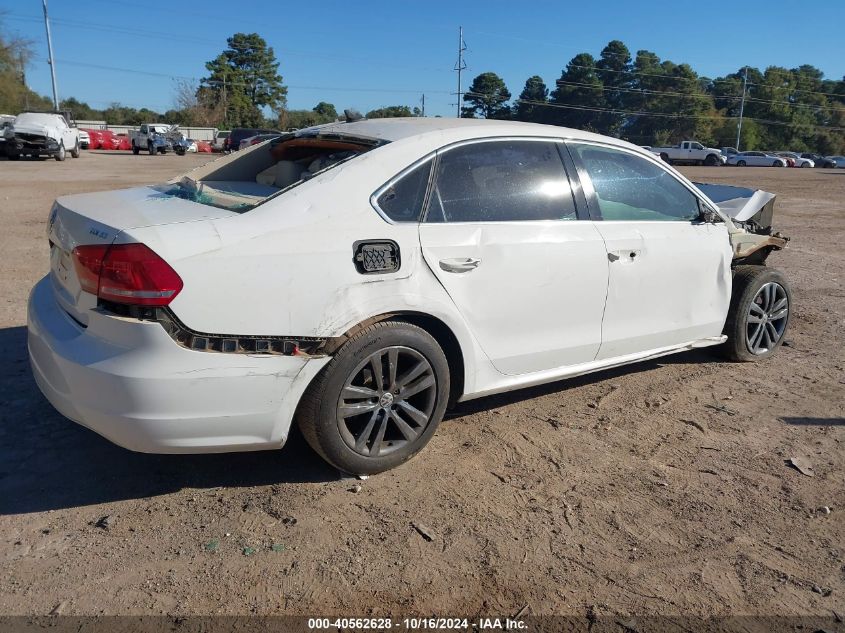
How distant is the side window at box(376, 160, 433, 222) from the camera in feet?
10.6

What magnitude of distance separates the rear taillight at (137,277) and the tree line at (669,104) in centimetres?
8792

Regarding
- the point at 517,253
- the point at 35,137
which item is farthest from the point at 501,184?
the point at 35,137

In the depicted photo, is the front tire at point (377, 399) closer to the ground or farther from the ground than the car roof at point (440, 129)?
closer to the ground

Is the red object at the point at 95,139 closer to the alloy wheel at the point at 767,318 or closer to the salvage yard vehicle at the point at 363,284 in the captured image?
the salvage yard vehicle at the point at 363,284

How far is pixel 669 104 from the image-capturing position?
93750mm

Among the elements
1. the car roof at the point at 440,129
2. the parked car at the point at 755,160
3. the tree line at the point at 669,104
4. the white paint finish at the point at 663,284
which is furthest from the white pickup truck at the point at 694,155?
the car roof at the point at 440,129

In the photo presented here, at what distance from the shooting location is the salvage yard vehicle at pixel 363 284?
2.74 metres

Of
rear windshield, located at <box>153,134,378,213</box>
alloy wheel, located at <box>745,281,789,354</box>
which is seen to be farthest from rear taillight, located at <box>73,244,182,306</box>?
alloy wheel, located at <box>745,281,789,354</box>

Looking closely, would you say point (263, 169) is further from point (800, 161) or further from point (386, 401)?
point (800, 161)

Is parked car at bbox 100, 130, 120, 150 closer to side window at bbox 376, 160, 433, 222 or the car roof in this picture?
the car roof

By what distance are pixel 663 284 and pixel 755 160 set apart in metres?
61.3

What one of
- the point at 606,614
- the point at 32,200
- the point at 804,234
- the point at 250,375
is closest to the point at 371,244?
the point at 250,375

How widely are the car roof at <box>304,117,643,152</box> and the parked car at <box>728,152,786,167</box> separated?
6013 centimetres

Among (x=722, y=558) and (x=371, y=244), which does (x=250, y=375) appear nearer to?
(x=371, y=244)
